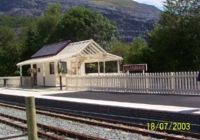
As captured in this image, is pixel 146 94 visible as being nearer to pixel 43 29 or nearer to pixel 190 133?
pixel 190 133

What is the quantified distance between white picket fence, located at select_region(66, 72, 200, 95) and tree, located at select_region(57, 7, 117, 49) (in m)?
38.6

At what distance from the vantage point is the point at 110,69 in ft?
191

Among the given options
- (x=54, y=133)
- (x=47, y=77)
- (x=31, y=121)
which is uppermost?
(x=31, y=121)

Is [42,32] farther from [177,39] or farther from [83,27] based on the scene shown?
[177,39]

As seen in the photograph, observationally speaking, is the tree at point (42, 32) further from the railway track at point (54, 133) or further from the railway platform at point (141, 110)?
the railway track at point (54, 133)

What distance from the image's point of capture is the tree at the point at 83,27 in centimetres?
7194

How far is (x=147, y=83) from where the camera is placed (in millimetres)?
25156

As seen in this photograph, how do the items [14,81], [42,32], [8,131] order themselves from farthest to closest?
[42,32]
[14,81]
[8,131]

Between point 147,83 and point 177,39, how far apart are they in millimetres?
16205

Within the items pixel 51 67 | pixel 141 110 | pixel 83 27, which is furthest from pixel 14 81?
pixel 141 110

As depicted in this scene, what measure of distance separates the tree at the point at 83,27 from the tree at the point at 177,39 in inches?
1148

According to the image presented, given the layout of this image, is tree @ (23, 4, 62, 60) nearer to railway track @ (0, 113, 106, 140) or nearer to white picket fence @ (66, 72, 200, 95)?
white picket fence @ (66, 72, 200, 95)

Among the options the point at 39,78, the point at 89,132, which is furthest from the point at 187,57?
the point at 89,132

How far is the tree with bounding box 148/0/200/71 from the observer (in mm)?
39469
